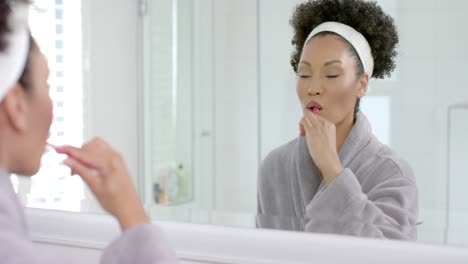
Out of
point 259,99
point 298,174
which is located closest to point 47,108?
point 298,174

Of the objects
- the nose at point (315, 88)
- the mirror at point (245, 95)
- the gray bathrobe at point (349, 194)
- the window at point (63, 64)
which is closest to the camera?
the gray bathrobe at point (349, 194)

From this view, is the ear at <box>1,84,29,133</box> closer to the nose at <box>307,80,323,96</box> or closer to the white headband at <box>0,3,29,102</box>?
the white headband at <box>0,3,29,102</box>

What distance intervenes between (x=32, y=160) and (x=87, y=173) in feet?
0.15

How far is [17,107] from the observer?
494 mm

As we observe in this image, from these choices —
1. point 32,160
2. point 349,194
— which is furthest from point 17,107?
point 349,194

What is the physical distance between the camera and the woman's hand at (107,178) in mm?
537

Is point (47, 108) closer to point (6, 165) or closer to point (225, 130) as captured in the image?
point (6, 165)

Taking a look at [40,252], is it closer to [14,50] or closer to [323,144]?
[14,50]

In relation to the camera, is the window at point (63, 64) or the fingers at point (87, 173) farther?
the window at point (63, 64)

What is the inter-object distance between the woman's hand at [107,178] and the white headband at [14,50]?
85 mm

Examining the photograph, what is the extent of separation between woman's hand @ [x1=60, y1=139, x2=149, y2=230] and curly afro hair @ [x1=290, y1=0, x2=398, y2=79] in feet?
1.44

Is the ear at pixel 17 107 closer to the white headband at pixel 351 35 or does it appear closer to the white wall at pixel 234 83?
the white headband at pixel 351 35

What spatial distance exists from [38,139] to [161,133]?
1.81m

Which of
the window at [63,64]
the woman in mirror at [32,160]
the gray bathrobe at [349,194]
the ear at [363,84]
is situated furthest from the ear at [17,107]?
the window at [63,64]
